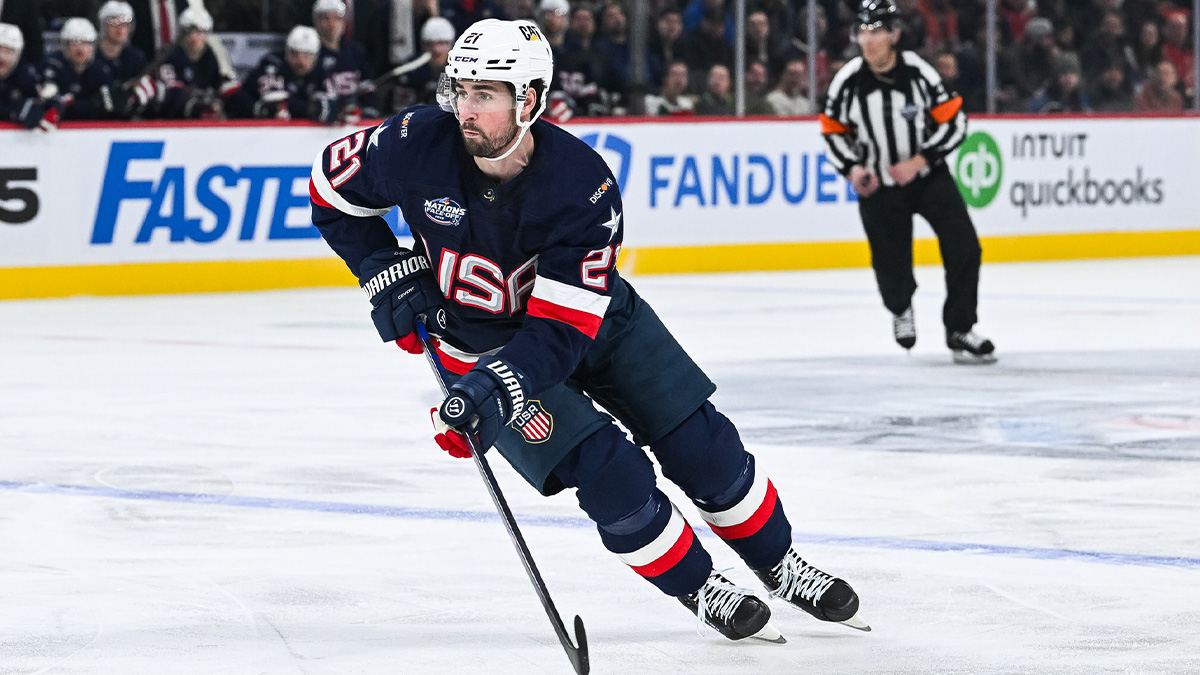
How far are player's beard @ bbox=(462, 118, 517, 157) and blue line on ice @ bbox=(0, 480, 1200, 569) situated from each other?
54.7 inches

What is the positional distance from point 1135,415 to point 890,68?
2.33m

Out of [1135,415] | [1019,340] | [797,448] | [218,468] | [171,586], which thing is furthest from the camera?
[1019,340]

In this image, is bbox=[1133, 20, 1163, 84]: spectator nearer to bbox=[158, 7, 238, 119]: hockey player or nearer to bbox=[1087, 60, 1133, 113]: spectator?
bbox=[1087, 60, 1133, 113]: spectator

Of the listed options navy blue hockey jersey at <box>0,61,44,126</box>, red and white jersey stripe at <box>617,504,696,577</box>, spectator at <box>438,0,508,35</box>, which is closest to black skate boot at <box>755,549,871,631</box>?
red and white jersey stripe at <box>617,504,696,577</box>

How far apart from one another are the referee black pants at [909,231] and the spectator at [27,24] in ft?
17.5

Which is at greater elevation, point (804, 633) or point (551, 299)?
point (551, 299)

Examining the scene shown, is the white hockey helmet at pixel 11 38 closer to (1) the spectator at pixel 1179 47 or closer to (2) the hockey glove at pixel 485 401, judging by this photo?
(2) the hockey glove at pixel 485 401

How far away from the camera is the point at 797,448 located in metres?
5.74

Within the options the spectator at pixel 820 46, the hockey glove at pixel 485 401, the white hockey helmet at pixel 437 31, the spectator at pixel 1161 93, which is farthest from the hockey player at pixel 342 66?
→ the hockey glove at pixel 485 401

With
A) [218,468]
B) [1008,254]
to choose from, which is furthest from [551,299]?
[1008,254]

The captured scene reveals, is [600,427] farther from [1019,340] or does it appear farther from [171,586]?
[1019,340]

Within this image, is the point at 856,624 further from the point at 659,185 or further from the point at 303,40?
the point at 659,185

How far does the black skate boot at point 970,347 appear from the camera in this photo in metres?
8.02

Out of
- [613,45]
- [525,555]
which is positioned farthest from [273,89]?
[525,555]
